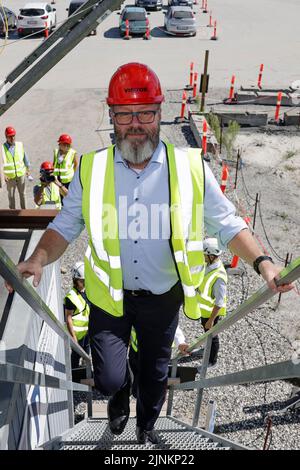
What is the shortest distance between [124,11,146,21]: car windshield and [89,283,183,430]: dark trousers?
23.9 metres

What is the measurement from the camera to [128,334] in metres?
3.30

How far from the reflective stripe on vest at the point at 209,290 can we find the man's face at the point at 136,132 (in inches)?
152

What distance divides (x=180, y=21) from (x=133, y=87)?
24.1 meters

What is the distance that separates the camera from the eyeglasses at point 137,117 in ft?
8.95

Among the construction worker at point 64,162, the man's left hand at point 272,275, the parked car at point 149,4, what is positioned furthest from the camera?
the parked car at point 149,4

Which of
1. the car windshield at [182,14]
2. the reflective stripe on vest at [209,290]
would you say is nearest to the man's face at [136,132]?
the reflective stripe on vest at [209,290]

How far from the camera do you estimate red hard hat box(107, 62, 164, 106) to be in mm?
2706

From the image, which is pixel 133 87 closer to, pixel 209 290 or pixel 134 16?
pixel 209 290

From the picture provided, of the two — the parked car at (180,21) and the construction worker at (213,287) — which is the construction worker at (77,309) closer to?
the construction worker at (213,287)

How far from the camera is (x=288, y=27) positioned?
28391 millimetres

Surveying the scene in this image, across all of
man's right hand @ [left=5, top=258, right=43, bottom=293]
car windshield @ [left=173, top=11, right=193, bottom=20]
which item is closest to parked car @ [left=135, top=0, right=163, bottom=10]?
car windshield @ [left=173, top=11, right=193, bottom=20]

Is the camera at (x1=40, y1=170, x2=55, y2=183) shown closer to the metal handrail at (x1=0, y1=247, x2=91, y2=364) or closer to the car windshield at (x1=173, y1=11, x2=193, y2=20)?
the metal handrail at (x1=0, y1=247, x2=91, y2=364)

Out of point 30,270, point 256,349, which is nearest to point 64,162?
point 256,349

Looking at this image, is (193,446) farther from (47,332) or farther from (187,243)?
(47,332)
